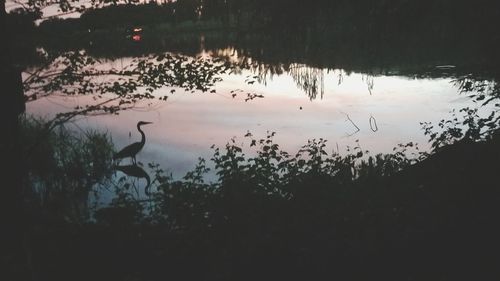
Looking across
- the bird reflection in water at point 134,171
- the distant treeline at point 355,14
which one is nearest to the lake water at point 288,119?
the bird reflection in water at point 134,171

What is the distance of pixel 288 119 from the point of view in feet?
85.6

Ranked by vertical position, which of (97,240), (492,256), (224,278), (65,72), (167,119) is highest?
(65,72)

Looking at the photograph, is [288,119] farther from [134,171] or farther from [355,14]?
[355,14]

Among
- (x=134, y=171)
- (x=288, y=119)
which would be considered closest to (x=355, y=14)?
(x=134, y=171)

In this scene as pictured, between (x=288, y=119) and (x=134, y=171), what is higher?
(x=134, y=171)

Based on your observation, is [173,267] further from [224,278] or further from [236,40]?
[236,40]

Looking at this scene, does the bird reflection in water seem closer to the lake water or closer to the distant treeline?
the lake water

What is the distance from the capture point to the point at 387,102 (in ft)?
95.1

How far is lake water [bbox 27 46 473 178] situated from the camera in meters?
19.7

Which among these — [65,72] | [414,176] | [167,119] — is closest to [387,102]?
[167,119]

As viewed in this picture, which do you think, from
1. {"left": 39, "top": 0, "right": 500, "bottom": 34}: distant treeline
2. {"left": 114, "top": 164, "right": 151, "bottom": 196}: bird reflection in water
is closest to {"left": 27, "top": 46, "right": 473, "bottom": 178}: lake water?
{"left": 114, "top": 164, "right": 151, "bottom": 196}: bird reflection in water

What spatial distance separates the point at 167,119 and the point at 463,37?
24.1 metres

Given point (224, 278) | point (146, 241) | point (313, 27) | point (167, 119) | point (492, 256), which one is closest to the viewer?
point (492, 256)

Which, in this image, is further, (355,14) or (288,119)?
(288,119)
